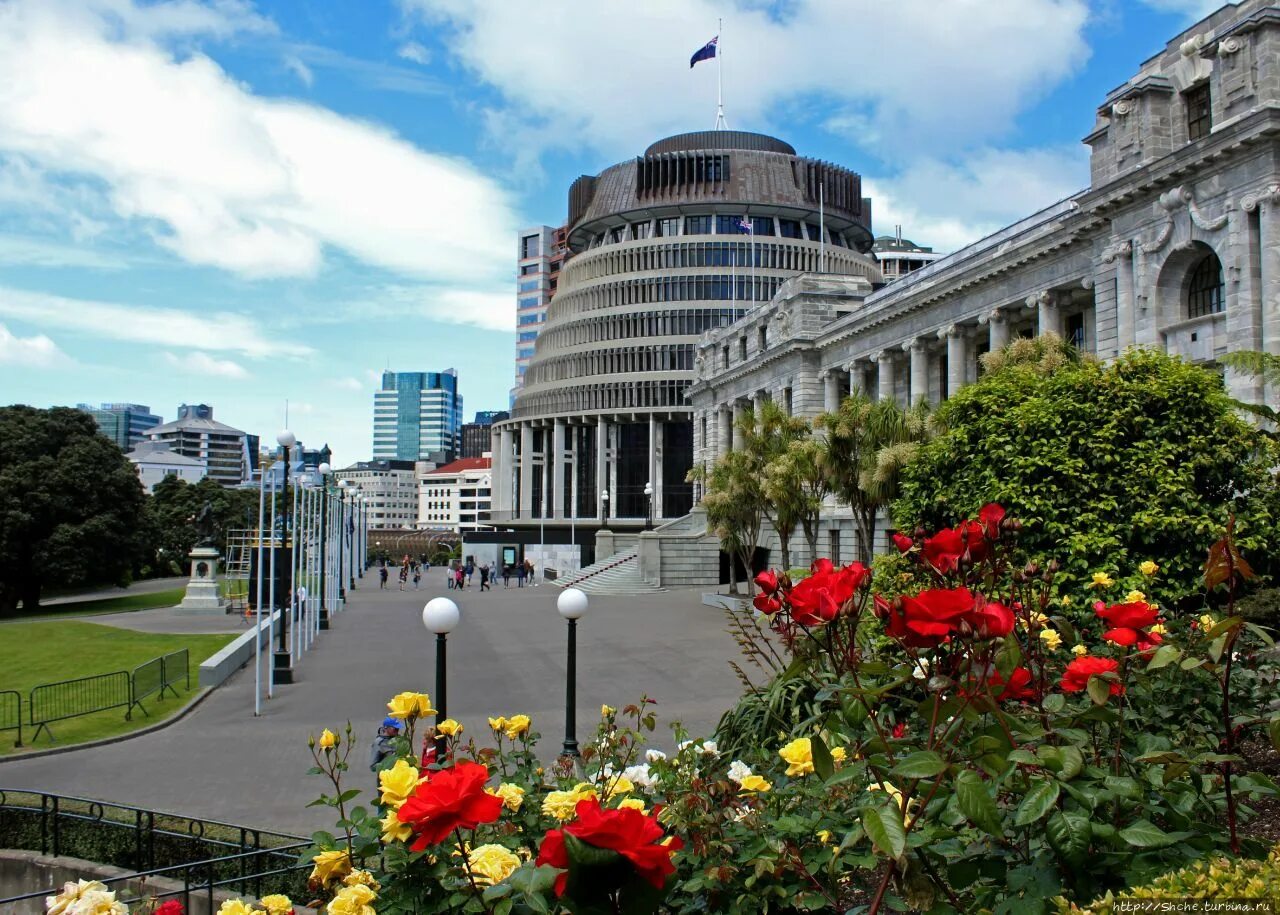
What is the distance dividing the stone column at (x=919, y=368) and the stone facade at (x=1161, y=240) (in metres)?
0.08

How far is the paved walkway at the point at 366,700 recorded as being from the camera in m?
14.1

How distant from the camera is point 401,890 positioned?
13.3 feet

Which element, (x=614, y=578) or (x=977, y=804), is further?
(x=614, y=578)

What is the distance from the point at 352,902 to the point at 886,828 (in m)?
2.07

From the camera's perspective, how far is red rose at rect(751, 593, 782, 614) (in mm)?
4719

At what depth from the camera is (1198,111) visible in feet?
88.2

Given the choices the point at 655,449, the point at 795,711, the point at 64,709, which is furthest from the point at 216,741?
the point at 655,449

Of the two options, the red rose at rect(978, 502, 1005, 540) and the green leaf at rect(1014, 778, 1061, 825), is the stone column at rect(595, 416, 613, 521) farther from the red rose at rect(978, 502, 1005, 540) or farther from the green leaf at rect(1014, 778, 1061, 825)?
the green leaf at rect(1014, 778, 1061, 825)

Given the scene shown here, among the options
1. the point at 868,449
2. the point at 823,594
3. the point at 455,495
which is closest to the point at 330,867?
the point at 823,594

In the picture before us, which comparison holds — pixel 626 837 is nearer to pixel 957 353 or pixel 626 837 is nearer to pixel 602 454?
pixel 957 353

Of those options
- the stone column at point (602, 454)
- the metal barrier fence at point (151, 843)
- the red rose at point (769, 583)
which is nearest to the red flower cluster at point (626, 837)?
the red rose at point (769, 583)

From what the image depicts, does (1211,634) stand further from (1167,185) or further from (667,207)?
(667,207)

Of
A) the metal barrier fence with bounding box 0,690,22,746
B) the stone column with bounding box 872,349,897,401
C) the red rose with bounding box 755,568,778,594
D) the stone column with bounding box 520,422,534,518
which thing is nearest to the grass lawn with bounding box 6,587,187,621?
the metal barrier fence with bounding box 0,690,22,746

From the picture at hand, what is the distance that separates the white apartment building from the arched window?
154 metres
